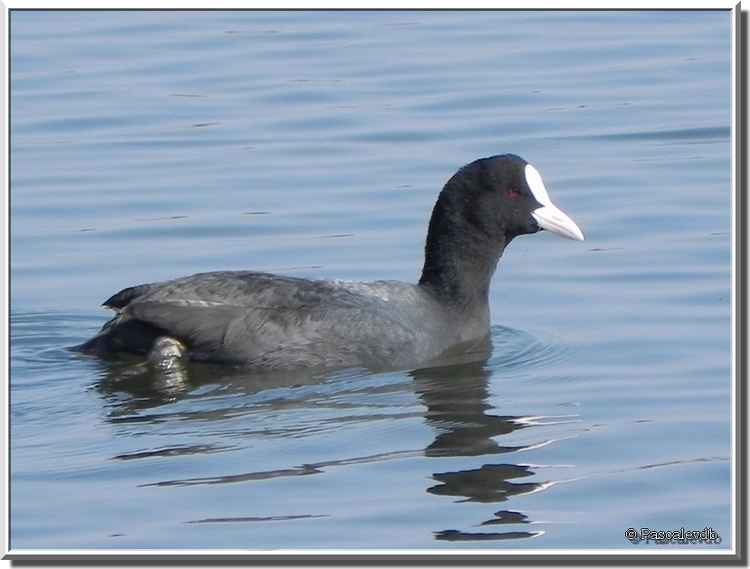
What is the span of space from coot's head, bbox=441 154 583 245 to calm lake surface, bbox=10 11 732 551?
538 mm

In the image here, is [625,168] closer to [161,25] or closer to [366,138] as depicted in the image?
[366,138]

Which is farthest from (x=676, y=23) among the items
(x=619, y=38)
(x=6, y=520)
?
(x=6, y=520)

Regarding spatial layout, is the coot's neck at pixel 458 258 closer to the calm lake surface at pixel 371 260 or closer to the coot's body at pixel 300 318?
the coot's body at pixel 300 318

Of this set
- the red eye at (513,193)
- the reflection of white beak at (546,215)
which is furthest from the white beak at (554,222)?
the red eye at (513,193)

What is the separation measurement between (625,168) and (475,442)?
4630mm

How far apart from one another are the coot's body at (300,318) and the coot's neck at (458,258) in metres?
0.09

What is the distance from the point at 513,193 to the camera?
9.12 metres

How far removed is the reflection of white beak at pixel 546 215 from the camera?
910 cm

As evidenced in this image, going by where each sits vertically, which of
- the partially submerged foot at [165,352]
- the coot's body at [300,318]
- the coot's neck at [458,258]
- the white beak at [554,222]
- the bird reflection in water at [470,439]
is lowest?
the bird reflection in water at [470,439]

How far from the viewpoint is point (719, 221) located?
35.2 feet

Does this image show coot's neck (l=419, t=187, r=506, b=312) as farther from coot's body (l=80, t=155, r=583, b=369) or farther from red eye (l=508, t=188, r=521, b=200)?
red eye (l=508, t=188, r=521, b=200)

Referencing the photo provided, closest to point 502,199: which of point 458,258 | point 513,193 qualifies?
point 513,193

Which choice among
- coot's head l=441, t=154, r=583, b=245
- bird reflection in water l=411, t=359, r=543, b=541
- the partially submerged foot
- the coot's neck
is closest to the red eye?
coot's head l=441, t=154, r=583, b=245

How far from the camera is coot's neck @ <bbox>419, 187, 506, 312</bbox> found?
9.16 m
